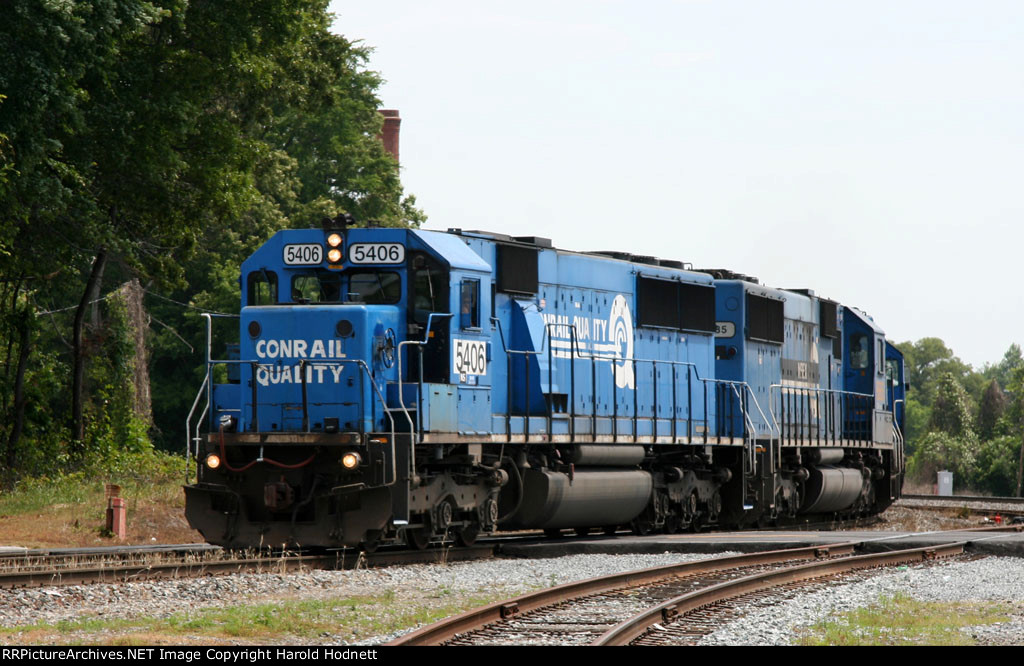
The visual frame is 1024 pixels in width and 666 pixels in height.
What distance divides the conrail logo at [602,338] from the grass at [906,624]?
7.50 metres

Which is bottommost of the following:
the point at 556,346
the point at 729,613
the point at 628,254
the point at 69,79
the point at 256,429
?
the point at 729,613

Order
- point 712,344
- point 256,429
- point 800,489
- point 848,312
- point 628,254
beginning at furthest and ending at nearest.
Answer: point 848,312, point 800,489, point 712,344, point 628,254, point 256,429

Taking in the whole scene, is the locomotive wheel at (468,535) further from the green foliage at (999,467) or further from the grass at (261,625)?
the green foliage at (999,467)

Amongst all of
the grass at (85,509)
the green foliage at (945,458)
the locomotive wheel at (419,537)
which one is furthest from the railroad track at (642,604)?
the green foliage at (945,458)

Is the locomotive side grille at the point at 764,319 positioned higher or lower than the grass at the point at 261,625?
higher

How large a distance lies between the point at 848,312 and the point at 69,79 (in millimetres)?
16678

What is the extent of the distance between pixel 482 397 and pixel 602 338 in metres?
3.68

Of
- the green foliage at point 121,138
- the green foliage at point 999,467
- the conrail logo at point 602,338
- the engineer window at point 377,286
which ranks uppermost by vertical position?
the green foliage at point 121,138

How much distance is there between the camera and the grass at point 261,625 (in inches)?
368

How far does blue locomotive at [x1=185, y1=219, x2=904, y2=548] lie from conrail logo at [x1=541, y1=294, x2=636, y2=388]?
0.12ft

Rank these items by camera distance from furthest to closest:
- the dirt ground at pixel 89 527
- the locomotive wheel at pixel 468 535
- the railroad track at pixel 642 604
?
1. the dirt ground at pixel 89 527
2. the locomotive wheel at pixel 468 535
3. the railroad track at pixel 642 604

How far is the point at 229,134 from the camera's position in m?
26.1
